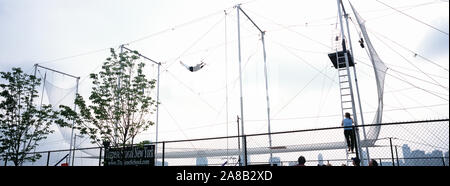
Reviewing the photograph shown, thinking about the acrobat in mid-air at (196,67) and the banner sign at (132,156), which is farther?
the acrobat in mid-air at (196,67)

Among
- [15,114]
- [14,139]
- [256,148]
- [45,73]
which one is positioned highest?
[45,73]

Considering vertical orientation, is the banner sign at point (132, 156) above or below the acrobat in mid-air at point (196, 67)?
below

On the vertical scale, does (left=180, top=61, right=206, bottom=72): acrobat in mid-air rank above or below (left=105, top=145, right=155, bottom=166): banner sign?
above

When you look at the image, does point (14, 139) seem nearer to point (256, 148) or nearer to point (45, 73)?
point (45, 73)

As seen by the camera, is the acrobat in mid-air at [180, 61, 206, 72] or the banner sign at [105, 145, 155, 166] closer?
the banner sign at [105, 145, 155, 166]

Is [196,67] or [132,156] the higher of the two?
[196,67]

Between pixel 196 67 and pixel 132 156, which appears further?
pixel 196 67
